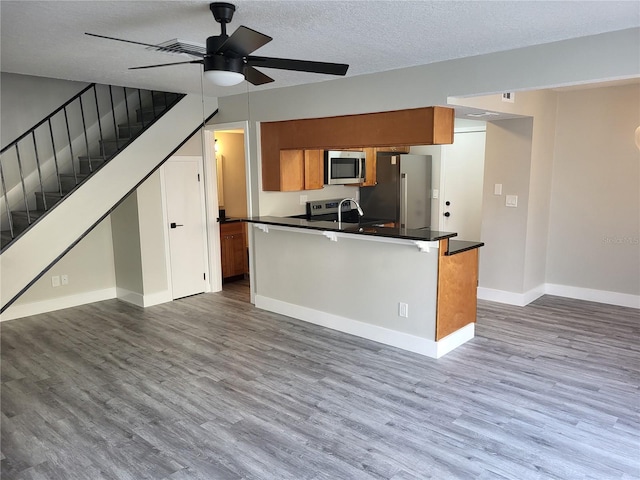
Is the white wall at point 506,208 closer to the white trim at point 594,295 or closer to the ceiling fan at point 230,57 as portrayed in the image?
the white trim at point 594,295

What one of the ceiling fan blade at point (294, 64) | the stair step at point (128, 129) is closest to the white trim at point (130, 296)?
the stair step at point (128, 129)

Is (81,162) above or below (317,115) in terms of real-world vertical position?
below

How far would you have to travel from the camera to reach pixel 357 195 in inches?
270

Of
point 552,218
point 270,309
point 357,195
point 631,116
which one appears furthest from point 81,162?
point 631,116

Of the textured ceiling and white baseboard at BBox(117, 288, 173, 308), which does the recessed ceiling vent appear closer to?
the textured ceiling

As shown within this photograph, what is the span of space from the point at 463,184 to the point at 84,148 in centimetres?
516

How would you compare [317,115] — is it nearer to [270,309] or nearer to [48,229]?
[270,309]

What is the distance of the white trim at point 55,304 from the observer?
16.9ft

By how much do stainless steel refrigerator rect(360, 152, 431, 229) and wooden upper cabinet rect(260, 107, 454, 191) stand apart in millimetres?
1693

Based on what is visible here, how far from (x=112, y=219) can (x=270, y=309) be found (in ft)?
7.75

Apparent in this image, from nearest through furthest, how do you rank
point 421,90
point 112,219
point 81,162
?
point 421,90
point 81,162
point 112,219

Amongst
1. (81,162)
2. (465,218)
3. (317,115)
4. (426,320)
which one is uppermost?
(317,115)

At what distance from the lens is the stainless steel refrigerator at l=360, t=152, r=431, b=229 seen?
654 cm

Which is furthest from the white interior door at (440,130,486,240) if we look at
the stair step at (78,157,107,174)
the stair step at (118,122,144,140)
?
the stair step at (78,157,107,174)
